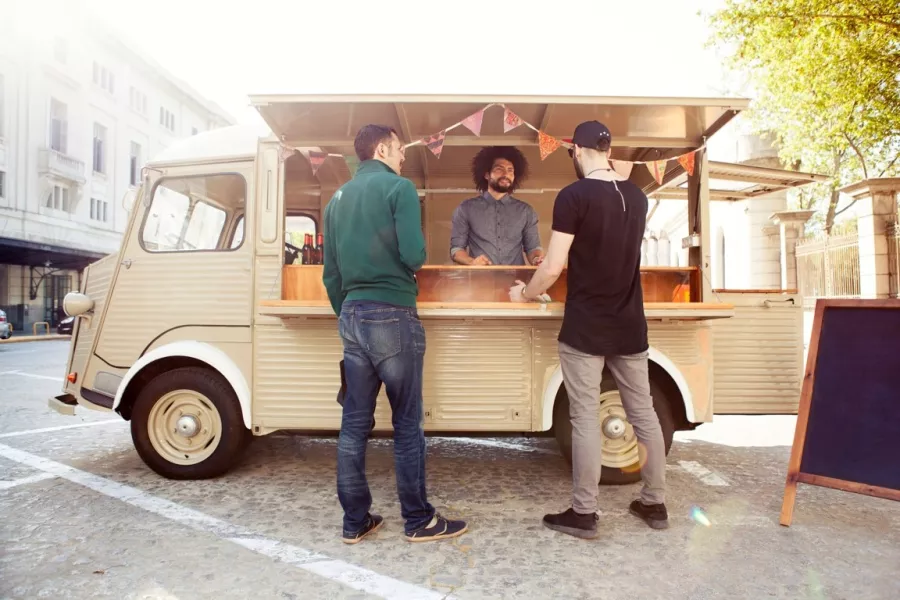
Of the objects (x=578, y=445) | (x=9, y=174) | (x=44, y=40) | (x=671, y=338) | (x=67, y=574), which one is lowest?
(x=67, y=574)

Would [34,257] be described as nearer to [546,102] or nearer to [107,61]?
[107,61]

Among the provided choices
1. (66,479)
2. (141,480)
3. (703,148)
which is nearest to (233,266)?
(141,480)

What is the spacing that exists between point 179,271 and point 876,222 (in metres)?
11.3

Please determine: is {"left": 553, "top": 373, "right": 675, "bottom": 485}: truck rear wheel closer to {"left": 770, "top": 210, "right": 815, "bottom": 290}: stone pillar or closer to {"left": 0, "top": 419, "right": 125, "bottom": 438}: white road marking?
{"left": 0, "top": 419, "right": 125, "bottom": 438}: white road marking

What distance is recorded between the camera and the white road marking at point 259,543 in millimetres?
2596

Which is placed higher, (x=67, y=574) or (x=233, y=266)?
(x=233, y=266)

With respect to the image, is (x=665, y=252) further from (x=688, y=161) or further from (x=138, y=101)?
(x=138, y=101)

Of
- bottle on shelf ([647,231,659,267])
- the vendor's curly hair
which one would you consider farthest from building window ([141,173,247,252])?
bottle on shelf ([647,231,659,267])

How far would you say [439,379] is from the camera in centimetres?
392

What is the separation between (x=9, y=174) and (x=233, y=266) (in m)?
26.4

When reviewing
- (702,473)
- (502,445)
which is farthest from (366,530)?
(702,473)

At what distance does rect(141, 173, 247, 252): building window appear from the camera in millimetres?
4316

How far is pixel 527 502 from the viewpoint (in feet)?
12.3

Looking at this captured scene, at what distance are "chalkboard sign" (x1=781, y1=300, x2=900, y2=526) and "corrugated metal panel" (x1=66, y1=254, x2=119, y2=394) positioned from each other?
462cm
